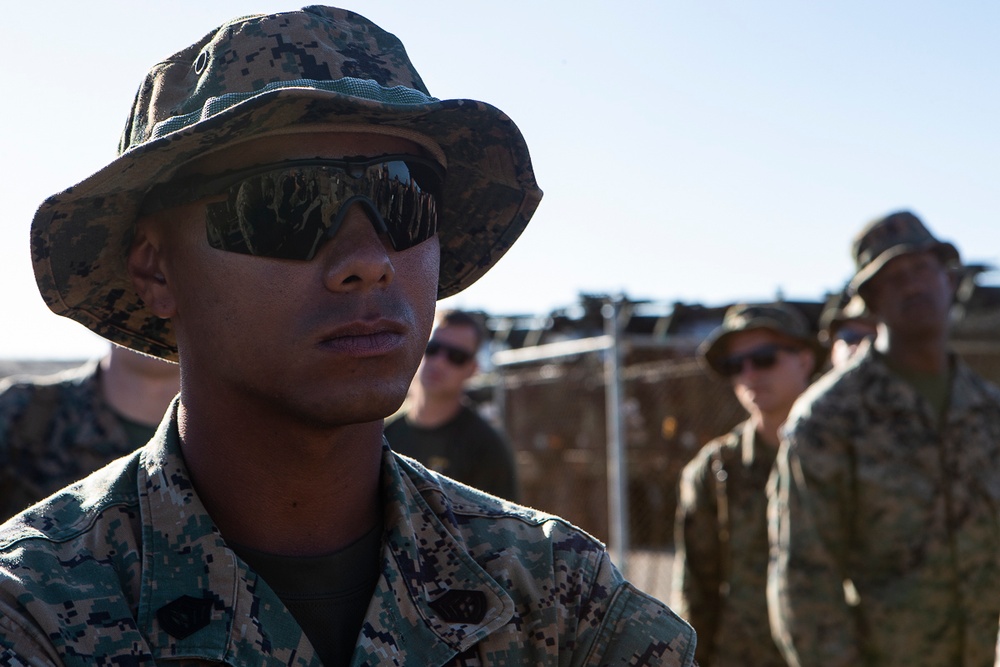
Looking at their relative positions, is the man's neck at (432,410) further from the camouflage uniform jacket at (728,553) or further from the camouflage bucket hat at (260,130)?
the camouflage bucket hat at (260,130)

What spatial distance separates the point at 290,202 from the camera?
2.11m

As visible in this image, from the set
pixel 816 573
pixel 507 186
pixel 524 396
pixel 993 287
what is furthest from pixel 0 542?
pixel 993 287

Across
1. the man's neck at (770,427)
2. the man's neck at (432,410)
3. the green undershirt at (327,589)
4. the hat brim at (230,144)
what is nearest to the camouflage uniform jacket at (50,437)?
the hat brim at (230,144)

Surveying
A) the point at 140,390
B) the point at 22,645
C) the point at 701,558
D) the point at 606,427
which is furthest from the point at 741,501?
the point at 606,427

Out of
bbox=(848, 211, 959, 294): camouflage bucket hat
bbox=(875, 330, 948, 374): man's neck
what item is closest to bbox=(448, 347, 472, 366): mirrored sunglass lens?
bbox=(848, 211, 959, 294): camouflage bucket hat

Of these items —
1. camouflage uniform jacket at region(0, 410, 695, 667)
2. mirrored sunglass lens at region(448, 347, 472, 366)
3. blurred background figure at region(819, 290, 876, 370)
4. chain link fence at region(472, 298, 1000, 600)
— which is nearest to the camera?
camouflage uniform jacket at region(0, 410, 695, 667)

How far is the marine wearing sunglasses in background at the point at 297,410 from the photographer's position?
198 cm

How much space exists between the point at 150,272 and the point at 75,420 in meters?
2.05

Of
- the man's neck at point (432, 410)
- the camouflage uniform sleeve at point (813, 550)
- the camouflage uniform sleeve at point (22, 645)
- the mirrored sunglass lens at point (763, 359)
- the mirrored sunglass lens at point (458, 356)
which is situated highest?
the camouflage uniform sleeve at point (22, 645)

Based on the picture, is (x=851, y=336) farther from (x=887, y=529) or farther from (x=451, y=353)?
(x=451, y=353)

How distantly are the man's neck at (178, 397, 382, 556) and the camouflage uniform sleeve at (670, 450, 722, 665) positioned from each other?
3992 millimetres

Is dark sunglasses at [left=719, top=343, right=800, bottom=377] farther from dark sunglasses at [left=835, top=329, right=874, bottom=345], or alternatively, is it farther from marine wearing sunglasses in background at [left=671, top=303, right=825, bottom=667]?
dark sunglasses at [left=835, top=329, right=874, bottom=345]

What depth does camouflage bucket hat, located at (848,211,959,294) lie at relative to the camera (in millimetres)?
5320

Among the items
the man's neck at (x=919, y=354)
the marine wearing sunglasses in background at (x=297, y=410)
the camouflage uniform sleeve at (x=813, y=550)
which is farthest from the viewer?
the man's neck at (x=919, y=354)
